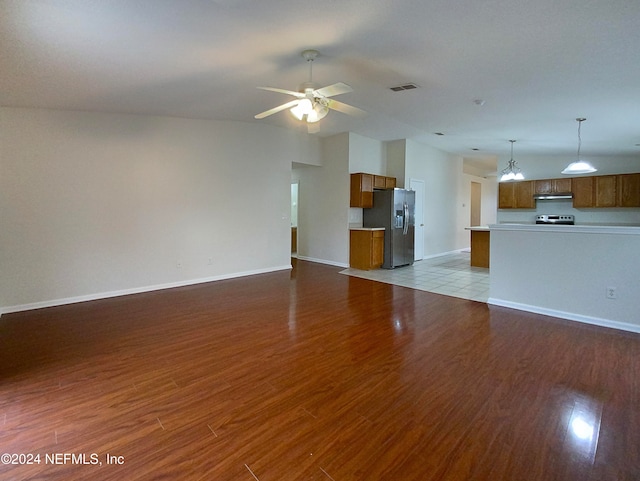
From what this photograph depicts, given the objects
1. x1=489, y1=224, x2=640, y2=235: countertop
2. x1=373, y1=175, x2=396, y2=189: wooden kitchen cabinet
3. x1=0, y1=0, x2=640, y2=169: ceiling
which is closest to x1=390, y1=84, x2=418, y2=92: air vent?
x1=0, y1=0, x2=640, y2=169: ceiling

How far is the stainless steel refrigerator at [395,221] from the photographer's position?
23.1 ft

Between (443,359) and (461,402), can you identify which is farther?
(443,359)

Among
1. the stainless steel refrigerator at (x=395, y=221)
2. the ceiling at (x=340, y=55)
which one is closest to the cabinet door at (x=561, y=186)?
the ceiling at (x=340, y=55)

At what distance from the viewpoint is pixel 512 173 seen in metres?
6.82

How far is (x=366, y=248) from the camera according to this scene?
693cm

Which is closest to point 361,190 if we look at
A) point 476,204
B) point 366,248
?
point 366,248

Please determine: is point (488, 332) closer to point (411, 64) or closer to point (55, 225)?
point (411, 64)

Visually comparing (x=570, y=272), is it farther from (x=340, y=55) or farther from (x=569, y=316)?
(x=340, y=55)

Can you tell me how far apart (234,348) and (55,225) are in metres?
3.33

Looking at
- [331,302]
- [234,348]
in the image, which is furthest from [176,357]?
[331,302]

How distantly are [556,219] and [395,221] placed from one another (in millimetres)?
3952

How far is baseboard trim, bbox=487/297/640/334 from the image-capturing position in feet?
11.3

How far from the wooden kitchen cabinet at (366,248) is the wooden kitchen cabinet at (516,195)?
3.67 metres

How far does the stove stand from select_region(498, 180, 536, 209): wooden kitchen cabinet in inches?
13.2
